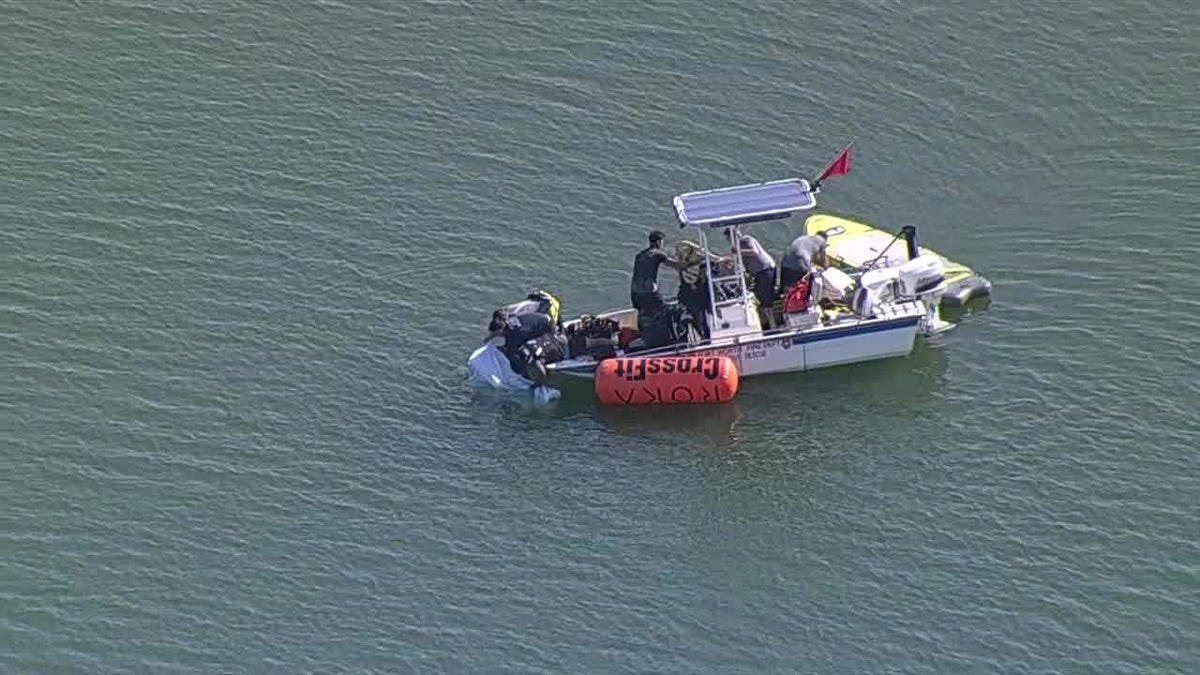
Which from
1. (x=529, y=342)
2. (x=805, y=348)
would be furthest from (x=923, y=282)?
(x=529, y=342)

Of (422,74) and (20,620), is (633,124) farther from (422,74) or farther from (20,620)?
(20,620)

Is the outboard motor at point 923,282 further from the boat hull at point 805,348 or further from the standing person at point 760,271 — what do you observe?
the standing person at point 760,271

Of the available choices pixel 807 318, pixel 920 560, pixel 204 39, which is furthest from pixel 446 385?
pixel 204 39

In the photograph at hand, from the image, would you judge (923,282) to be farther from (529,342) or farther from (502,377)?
(502,377)

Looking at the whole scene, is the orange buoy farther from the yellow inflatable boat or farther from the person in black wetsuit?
the yellow inflatable boat

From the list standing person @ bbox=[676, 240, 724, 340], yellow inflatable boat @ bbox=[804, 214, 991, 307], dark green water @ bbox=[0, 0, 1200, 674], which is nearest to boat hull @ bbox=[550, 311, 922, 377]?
dark green water @ bbox=[0, 0, 1200, 674]

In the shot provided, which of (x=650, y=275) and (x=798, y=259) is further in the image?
(x=798, y=259)
